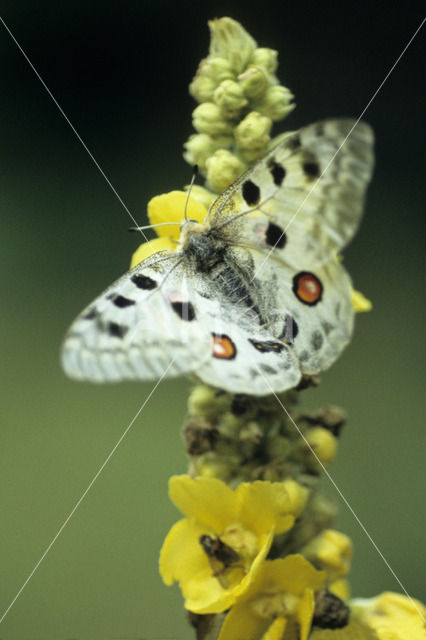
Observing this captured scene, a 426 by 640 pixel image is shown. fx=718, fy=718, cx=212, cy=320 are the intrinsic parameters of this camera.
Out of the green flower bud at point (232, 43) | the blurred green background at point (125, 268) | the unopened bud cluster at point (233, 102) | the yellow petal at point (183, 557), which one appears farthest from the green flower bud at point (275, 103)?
the blurred green background at point (125, 268)

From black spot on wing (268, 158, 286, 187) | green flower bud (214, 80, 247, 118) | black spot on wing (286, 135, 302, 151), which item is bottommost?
black spot on wing (268, 158, 286, 187)

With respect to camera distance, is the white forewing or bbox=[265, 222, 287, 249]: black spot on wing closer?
the white forewing

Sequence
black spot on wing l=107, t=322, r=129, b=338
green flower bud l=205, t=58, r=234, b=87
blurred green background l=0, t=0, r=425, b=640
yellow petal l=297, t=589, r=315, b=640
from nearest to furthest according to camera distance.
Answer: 1. yellow petal l=297, t=589, r=315, b=640
2. black spot on wing l=107, t=322, r=129, b=338
3. green flower bud l=205, t=58, r=234, b=87
4. blurred green background l=0, t=0, r=425, b=640

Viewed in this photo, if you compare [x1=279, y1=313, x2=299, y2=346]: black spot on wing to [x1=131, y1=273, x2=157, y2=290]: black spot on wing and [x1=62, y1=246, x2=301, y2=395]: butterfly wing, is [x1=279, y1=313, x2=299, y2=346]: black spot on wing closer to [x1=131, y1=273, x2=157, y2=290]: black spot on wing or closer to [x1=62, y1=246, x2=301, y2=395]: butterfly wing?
[x1=62, y1=246, x2=301, y2=395]: butterfly wing

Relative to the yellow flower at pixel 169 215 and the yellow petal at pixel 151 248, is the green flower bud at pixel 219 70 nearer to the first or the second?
the yellow flower at pixel 169 215

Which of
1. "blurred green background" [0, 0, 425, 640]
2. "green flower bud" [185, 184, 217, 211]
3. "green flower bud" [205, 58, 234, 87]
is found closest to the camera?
"green flower bud" [205, 58, 234, 87]

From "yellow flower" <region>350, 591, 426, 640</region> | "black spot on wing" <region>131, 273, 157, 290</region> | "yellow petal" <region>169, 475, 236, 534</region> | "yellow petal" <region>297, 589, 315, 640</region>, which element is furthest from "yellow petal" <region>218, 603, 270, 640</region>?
"black spot on wing" <region>131, 273, 157, 290</region>

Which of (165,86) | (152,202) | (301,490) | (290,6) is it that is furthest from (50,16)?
(301,490)

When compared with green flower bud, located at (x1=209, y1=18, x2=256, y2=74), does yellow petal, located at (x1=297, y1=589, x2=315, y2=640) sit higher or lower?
lower
